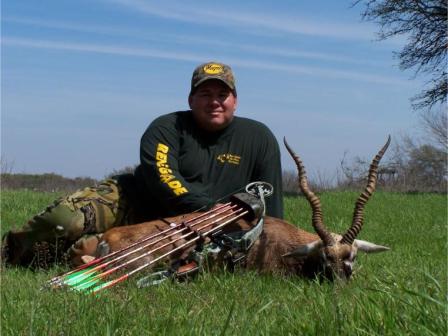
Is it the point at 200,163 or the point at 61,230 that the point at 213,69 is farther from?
the point at 61,230

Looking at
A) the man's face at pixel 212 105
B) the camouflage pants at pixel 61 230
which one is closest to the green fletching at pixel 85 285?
the camouflage pants at pixel 61 230

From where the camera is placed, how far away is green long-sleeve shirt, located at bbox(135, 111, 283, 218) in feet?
20.7

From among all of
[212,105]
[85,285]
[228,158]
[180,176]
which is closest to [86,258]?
[180,176]

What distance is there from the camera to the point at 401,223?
35.1ft

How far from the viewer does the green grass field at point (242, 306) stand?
2900mm

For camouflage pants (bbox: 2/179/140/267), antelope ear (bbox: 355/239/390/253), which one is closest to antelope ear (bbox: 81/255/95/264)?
camouflage pants (bbox: 2/179/140/267)

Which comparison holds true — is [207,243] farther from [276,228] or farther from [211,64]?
[211,64]

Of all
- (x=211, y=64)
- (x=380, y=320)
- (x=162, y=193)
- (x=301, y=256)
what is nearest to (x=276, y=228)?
(x=301, y=256)

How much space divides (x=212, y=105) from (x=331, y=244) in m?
1.88

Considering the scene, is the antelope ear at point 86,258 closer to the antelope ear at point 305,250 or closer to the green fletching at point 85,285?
the green fletching at point 85,285

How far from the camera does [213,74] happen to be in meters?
6.65

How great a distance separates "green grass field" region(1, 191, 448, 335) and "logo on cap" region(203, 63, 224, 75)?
212 centimetres

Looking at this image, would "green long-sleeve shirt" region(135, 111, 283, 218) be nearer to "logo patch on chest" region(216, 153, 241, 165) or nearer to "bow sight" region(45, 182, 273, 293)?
"logo patch on chest" region(216, 153, 241, 165)

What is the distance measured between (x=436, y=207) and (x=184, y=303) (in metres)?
11.0
